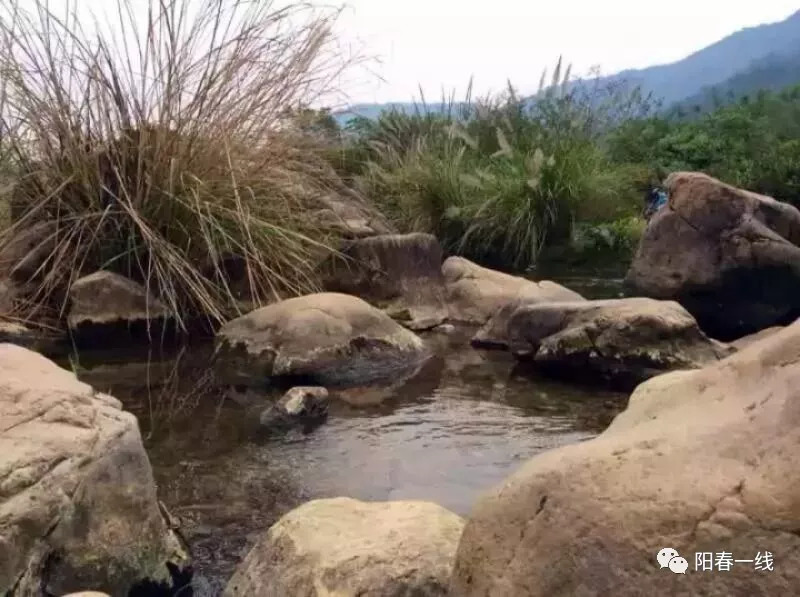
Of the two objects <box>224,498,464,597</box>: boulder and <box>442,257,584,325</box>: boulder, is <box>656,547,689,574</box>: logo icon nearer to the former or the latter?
<box>224,498,464,597</box>: boulder

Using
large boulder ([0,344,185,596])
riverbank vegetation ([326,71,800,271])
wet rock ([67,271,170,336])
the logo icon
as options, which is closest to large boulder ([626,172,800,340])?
riverbank vegetation ([326,71,800,271])

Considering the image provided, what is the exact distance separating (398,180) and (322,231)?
2.68 meters

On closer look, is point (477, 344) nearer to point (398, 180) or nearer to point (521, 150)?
point (398, 180)

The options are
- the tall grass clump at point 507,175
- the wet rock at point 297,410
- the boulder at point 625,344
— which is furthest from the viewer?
the tall grass clump at point 507,175

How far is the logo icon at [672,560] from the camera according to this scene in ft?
4.77

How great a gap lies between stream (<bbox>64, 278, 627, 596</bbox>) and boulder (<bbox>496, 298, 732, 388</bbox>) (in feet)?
0.54

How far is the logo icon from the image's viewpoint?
1.45 m

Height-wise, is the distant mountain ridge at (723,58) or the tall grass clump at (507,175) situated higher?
the distant mountain ridge at (723,58)

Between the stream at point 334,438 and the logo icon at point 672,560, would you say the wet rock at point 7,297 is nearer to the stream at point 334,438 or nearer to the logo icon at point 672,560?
the stream at point 334,438

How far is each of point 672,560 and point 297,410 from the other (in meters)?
2.25

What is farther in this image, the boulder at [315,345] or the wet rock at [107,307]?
the wet rock at [107,307]

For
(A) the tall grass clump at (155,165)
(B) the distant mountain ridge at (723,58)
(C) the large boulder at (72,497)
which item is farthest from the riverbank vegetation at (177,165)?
(B) the distant mountain ridge at (723,58)

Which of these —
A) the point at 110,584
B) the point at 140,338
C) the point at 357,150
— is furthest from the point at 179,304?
the point at 357,150

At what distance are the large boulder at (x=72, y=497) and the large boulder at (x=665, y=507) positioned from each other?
0.76 meters
